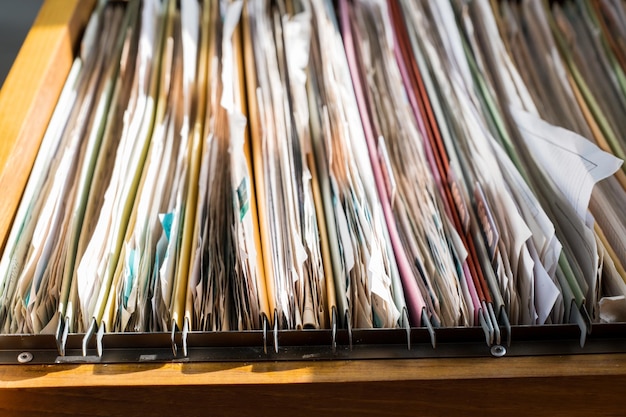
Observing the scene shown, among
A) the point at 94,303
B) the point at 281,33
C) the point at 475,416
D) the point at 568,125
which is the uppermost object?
the point at 281,33

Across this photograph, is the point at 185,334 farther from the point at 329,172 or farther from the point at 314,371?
the point at 329,172

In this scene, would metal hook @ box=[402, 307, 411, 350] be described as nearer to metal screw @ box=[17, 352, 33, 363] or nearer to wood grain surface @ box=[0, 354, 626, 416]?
wood grain surface @ box=[0, 354, 626, 416]

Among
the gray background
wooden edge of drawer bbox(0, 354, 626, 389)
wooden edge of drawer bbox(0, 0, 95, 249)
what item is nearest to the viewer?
wooden edge of drawer bbox(0, 354, 626, 389)

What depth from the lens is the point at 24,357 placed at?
606mm

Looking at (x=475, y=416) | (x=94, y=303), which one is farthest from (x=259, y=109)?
(x=475, y=416)

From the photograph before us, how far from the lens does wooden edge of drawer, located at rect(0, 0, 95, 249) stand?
0.72 m

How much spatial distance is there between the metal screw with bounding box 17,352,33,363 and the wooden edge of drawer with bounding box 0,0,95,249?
141 mm

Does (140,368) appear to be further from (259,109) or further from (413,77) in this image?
(413,77)

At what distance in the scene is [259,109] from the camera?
80cm

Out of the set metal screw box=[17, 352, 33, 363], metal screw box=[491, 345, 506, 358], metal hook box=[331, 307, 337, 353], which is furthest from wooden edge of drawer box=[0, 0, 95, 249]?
metal screw box=[491, 345, 506, 358]

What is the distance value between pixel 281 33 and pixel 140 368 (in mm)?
531

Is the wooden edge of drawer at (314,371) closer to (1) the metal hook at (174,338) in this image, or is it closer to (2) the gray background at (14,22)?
(1) the metal hook at (174,338)

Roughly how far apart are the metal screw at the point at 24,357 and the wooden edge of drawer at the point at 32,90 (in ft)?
0.46

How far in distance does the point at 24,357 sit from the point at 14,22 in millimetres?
940
